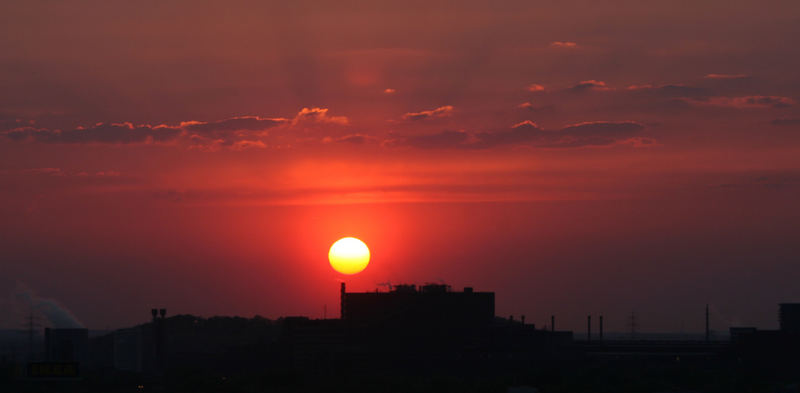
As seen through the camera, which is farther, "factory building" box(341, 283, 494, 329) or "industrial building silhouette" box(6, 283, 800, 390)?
"factory building" box(341, 283, 494, 329)

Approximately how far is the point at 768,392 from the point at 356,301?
75.0 meters

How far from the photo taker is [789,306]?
17612 cm

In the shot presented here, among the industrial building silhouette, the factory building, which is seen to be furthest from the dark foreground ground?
the factory building

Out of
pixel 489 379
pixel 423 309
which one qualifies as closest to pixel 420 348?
pixel 423 309

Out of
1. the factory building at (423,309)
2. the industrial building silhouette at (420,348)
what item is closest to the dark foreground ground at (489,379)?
the industrial building silhouette at (420,348)

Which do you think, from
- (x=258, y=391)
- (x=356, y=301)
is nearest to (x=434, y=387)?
(x=258, y=391)

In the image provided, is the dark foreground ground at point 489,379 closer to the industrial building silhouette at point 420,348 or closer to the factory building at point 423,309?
the industrial building silhouette at point 420,348

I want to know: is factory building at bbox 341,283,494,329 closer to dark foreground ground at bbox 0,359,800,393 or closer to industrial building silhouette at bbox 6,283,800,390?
industrial building silhouette at bbox 6,283,800,390

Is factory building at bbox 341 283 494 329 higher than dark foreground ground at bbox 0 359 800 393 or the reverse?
higher

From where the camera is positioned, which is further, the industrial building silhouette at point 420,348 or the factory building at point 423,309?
the factory building at point 423,309

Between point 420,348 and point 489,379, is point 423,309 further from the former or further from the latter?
point 489,379

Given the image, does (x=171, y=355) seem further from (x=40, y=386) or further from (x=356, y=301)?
(x=40, y=386)

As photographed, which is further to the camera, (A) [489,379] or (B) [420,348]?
(B) [420,348]

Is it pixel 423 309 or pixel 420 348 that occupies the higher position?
pixel 423 309
